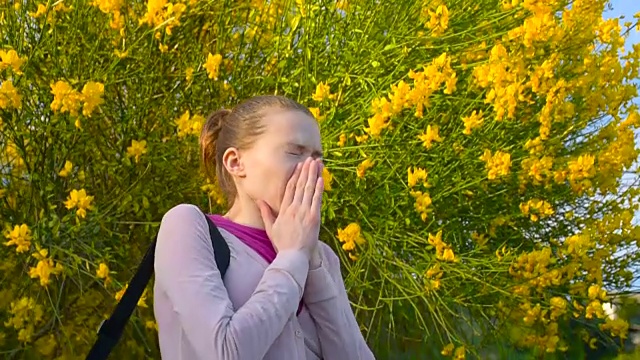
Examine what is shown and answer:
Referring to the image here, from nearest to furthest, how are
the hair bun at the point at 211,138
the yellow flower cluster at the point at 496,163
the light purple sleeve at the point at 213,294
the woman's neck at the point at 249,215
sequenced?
the light purple sleeve at the point at 213,294 < the woman's neck at the point at 249,215 < the hair bun at the point at 211,138 < the yellow flower cluster at the point at 496,163

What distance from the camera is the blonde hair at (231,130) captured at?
5.14ft

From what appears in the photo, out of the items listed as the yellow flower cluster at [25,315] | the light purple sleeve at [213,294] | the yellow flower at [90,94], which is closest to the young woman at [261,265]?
the light purple sleeve at [213,294]

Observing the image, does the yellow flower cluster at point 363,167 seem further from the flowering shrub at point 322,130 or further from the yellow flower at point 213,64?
the yellow flower at point 213,64

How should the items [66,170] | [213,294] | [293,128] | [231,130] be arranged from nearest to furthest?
1. [213,294]
2. [293,128]
3. [231,130]
4. [66,170]

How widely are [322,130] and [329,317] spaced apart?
5.94 feet

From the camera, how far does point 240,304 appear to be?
1.39 m

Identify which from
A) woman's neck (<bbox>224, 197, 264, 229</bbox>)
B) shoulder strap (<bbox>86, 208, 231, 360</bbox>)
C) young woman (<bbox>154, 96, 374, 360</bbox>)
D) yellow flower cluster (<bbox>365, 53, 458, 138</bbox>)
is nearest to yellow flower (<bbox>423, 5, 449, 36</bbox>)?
yellow flower cluster (<bbox>365, 53, 458, 138</bbox>)

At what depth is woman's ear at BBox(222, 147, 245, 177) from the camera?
1.55 meters

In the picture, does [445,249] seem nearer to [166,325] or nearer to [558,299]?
[558,299]

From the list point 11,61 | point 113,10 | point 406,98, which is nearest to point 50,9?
point 113,10

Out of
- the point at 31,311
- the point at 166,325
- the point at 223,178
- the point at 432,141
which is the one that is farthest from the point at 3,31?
the point at 166,325

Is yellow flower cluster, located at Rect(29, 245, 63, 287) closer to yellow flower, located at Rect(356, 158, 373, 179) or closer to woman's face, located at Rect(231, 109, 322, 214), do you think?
yellow flower, located at Rect(356, 158, 373, 179)

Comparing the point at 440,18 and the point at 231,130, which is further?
the point at 440,18

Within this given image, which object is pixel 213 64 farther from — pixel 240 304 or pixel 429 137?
pixel 240 304
